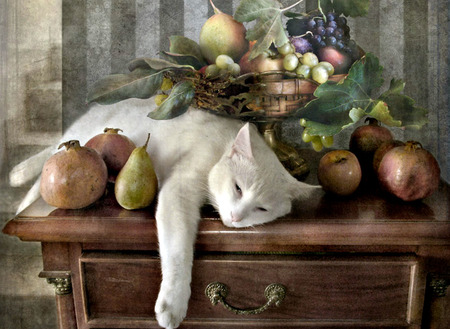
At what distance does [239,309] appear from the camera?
0.52m

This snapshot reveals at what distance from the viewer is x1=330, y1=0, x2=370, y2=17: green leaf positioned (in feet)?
2.05

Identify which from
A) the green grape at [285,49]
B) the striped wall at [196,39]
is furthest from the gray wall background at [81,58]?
the green grape at [285,49]

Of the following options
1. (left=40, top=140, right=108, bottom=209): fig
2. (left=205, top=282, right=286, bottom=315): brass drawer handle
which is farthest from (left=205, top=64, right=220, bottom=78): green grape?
(left=205, top=282, right=286, bottom=315): brass drawer handle

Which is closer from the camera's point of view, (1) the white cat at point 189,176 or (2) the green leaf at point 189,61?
(1) the white cat at point 189,176

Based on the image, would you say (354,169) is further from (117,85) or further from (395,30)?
(117,85)

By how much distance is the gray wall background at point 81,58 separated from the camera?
0.63 m

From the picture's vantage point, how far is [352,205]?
558 mm

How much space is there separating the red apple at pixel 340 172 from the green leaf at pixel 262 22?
0.66ft

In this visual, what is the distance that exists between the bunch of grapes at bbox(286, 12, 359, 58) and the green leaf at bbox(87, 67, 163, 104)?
24cm

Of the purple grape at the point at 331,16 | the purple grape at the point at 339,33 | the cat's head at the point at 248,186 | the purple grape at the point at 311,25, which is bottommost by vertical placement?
the cat's head at the point at 248,186

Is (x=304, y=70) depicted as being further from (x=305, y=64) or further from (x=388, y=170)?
(x=388, y=170)

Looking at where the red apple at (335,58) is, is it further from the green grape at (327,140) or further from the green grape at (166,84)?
the green grape at (166,84)

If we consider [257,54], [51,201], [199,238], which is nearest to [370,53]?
[257,54]

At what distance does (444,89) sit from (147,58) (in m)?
0.52
